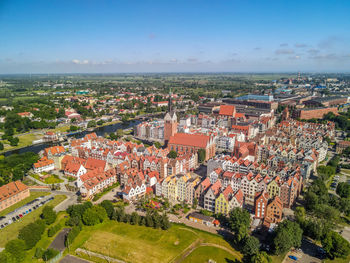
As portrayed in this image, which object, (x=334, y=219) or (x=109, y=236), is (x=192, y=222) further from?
(x=334, y=219)

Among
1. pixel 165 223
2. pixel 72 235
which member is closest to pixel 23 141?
pixel 72 235

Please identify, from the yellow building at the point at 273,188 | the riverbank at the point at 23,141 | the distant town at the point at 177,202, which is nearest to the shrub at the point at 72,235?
the distant town at the point at 177,202

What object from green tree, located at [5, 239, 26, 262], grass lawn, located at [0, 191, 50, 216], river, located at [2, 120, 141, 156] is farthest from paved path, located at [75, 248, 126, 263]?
river, located at [2, 120, 141, 156]

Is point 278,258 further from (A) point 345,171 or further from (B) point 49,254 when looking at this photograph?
(A) point 345,171

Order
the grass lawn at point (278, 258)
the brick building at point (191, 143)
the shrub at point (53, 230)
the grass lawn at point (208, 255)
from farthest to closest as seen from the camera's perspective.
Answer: the brick building at point (191, 143)
the shrub at point (53, 230)
the grass lawn at point (208, 255)
the grass lawn at point (278, 258)

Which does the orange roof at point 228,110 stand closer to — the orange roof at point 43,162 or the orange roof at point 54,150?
the orange roof at point 54,150

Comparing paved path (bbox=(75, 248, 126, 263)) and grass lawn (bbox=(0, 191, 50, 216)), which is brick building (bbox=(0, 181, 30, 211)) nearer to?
grass lawn (bbox=(0, 191, 50, 216))
